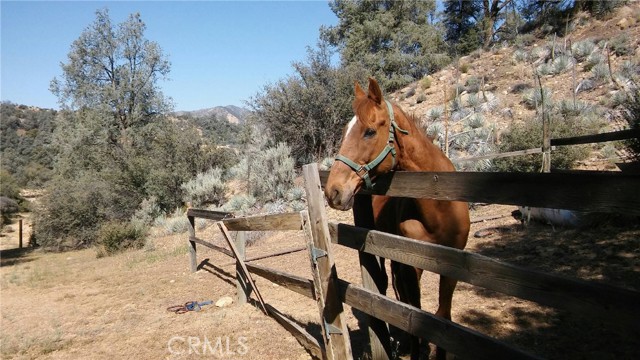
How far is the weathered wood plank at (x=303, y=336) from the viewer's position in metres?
3.91

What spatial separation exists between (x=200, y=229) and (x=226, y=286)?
24.1 feet

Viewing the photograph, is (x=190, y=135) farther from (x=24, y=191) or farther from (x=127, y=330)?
(x=24, y=191)

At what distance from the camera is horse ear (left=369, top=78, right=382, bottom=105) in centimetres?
284

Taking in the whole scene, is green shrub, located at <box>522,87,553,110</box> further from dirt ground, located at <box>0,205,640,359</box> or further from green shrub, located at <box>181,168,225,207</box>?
green shrub, located at <box>181,168,225,207</box>

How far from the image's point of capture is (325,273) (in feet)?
10.8

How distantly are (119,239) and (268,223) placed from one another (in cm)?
1116

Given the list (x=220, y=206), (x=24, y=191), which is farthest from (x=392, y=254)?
(x=24, y=191)

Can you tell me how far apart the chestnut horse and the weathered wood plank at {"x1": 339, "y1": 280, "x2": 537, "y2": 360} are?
627 millimetres

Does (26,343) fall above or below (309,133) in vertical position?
below

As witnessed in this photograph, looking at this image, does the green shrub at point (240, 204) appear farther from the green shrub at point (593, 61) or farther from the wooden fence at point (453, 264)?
the green shrub at point (593, 61)

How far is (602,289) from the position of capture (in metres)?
1.46

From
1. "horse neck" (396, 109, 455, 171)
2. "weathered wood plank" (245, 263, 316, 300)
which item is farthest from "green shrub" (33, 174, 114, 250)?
"horse neck" (396, 109, 455, 171)

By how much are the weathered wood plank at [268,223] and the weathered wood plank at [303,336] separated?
45.8 inches

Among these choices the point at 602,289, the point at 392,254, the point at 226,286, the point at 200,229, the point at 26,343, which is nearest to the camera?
the point at 602,289
